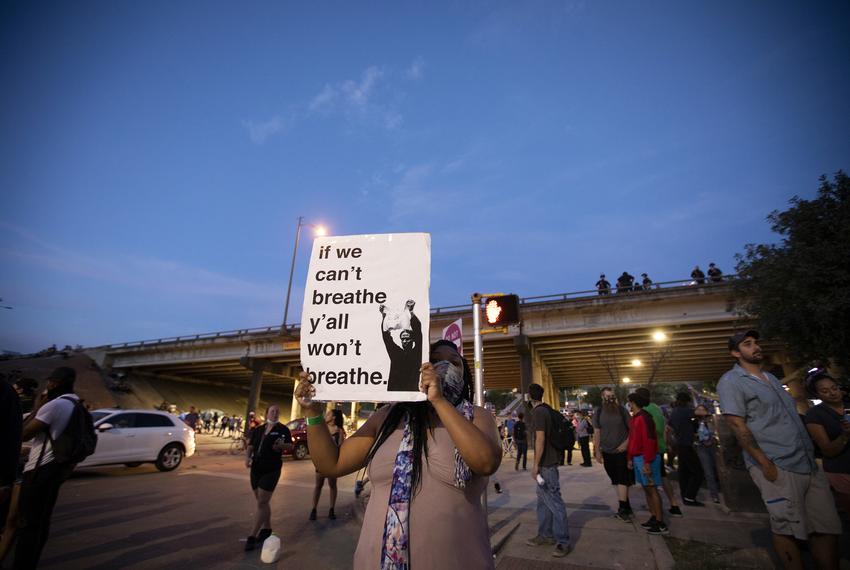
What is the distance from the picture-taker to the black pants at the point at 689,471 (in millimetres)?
7613

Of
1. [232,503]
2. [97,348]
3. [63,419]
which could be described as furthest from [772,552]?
[97,348]

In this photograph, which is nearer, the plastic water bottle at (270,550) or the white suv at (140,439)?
the plastic water bottle at (270,550)

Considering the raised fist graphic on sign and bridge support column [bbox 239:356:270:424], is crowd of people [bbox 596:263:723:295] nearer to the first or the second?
the raised fist graphic on sign

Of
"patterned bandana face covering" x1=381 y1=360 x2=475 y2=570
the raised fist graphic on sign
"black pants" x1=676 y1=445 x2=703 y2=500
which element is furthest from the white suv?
"black pants" x1=676 y1=445 x2=703 y2=500

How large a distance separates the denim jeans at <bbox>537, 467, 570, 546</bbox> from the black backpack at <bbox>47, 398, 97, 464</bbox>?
17.3 feet

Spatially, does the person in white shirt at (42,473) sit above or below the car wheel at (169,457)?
above

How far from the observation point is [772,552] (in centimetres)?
471

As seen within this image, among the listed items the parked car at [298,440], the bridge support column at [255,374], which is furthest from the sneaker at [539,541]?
the bridge support column at [255,374]

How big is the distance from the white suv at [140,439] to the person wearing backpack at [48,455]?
25.9 feet

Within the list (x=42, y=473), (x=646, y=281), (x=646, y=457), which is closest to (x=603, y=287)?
(x=646, y=281)

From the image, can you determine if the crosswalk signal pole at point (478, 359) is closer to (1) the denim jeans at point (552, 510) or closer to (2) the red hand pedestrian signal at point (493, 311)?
(2) the red hand pedestrian signal at point (493, 311)

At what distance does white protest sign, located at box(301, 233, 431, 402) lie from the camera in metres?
2.26

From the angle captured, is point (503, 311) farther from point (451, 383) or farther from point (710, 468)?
point (710, 468)

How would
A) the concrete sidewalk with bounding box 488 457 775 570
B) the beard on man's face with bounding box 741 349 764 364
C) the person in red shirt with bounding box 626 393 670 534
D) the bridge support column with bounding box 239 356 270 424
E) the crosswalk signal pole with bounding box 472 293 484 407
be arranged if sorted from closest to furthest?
the beard on man's face with bounding box 741 349 764 364 < the concrete sidewalk with bounding box 488 457 775 570 < the crosswalk signal pole with bounding box 472 293 484 407 < the person in red shirt with bounding box 626 393 670 534 < the bridge support column with bounding box 239 356 270 424
